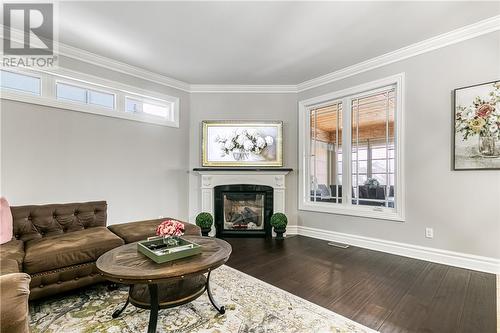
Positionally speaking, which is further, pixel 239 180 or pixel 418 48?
pixel 239 180

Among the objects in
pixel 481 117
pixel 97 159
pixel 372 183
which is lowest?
pixel 372 183

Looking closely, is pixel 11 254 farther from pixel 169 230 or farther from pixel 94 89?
pixel 94 89

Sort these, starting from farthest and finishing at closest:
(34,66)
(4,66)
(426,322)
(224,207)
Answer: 1. (224,207)
2. (34,66)
3. (4,66)
4. (426,322)

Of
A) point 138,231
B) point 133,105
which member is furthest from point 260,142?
point 138,231

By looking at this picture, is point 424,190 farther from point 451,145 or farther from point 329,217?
point 329,217

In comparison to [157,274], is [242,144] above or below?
above

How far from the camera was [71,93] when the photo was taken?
3377mm

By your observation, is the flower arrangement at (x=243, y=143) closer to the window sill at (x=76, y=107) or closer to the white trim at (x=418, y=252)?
the window sill at (x=76, y=107)

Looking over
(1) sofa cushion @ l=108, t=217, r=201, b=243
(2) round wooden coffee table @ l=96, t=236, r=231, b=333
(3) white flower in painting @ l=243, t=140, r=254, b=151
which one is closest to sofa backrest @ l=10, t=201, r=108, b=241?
(1) sofa cushion @ l=108, t=217, r=201, b=243

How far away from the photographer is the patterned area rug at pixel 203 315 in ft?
5.96

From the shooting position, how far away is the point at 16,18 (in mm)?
2697

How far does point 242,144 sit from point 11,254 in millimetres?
3335

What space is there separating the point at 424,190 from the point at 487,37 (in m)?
1.89

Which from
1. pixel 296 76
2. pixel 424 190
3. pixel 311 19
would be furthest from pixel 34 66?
pixel 424 190
